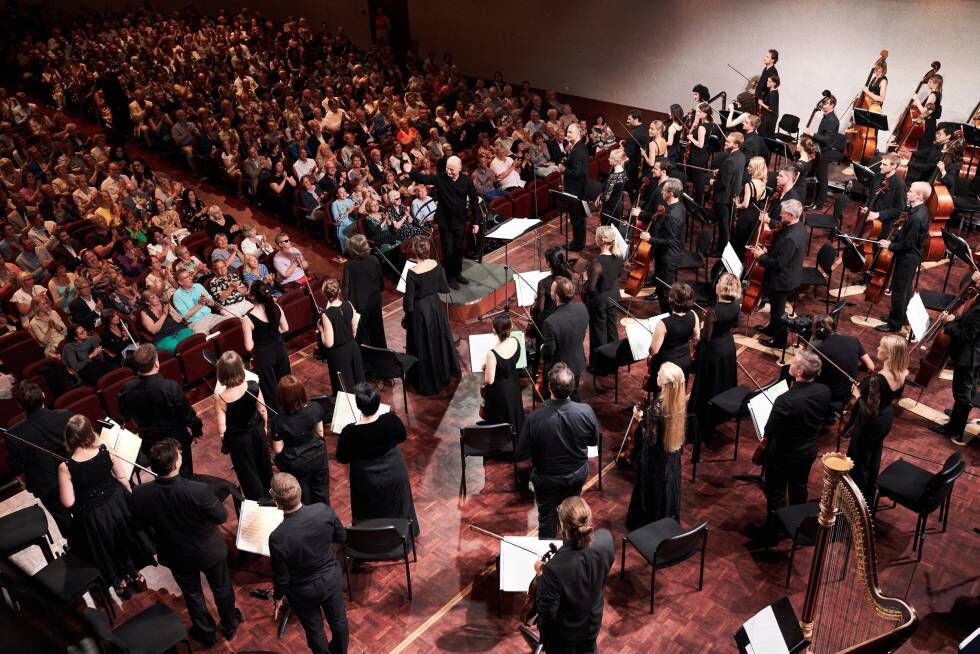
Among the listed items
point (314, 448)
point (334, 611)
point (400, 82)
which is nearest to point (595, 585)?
point (334, 611)

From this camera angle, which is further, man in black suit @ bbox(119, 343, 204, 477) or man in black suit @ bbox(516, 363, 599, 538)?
man in black suit @ bbox(119, 343, 204, 477)

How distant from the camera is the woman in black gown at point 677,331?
19.5 feet

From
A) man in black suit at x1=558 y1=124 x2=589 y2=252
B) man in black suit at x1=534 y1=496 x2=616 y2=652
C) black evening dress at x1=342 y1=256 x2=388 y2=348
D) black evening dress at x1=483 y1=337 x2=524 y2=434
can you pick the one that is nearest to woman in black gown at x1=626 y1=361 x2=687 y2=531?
black evening dress at x1=483 y1=337 x2=524 y2=434

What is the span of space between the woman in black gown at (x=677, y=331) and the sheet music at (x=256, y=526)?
9.82 ft

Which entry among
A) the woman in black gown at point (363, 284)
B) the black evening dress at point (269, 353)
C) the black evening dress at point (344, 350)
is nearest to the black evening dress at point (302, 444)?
the black evening dress at point (269, 353)

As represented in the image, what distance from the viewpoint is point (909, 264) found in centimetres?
766

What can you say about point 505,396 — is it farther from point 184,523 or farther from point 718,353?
point 184,523

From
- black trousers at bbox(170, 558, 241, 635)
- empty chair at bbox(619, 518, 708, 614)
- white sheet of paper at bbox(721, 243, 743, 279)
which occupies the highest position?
white sheet of paper at bbox(721, 243, 743, 279)

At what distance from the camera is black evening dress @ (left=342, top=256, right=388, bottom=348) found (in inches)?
277

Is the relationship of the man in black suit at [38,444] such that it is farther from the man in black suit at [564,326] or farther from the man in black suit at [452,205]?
the man in black suit at [452,205]

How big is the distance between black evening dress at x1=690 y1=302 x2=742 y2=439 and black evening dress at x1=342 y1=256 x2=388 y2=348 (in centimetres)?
283

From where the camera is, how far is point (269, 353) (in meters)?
6.66

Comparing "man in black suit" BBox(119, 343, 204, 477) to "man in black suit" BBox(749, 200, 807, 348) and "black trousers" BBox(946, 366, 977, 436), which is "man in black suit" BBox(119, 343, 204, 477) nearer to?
"man in black suit" BBox(749, 200, 807, 348)

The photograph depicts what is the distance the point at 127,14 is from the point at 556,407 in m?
18.5
